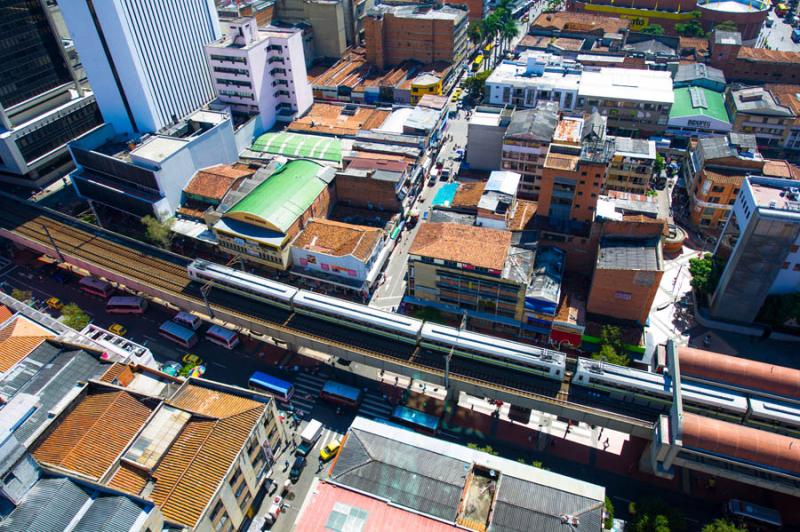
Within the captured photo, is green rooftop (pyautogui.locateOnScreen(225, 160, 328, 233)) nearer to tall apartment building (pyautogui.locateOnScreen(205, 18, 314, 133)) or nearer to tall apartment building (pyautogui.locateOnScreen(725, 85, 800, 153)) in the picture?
tall apartment building (pyautogui.locateOnScreen(205, 18, 314, 133))

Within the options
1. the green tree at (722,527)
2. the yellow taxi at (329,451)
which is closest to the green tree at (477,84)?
the yellow taxi at (329,451)

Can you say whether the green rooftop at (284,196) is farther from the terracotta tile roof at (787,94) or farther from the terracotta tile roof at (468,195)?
the terracotta tile roof at (787,94)

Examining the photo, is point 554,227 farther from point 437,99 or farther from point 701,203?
point 437,99

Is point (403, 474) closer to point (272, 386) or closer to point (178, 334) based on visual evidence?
point (272, 386)

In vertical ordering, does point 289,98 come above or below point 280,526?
above

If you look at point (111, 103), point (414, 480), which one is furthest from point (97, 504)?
point (111, 103)

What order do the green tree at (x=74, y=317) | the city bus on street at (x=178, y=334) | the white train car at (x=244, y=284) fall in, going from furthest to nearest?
the city bus on street at (x=178, y=334), the green tree at (x=74, y=317), the white train car at (x=244, y=284)

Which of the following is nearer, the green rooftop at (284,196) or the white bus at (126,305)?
the white bus at (126,305)
